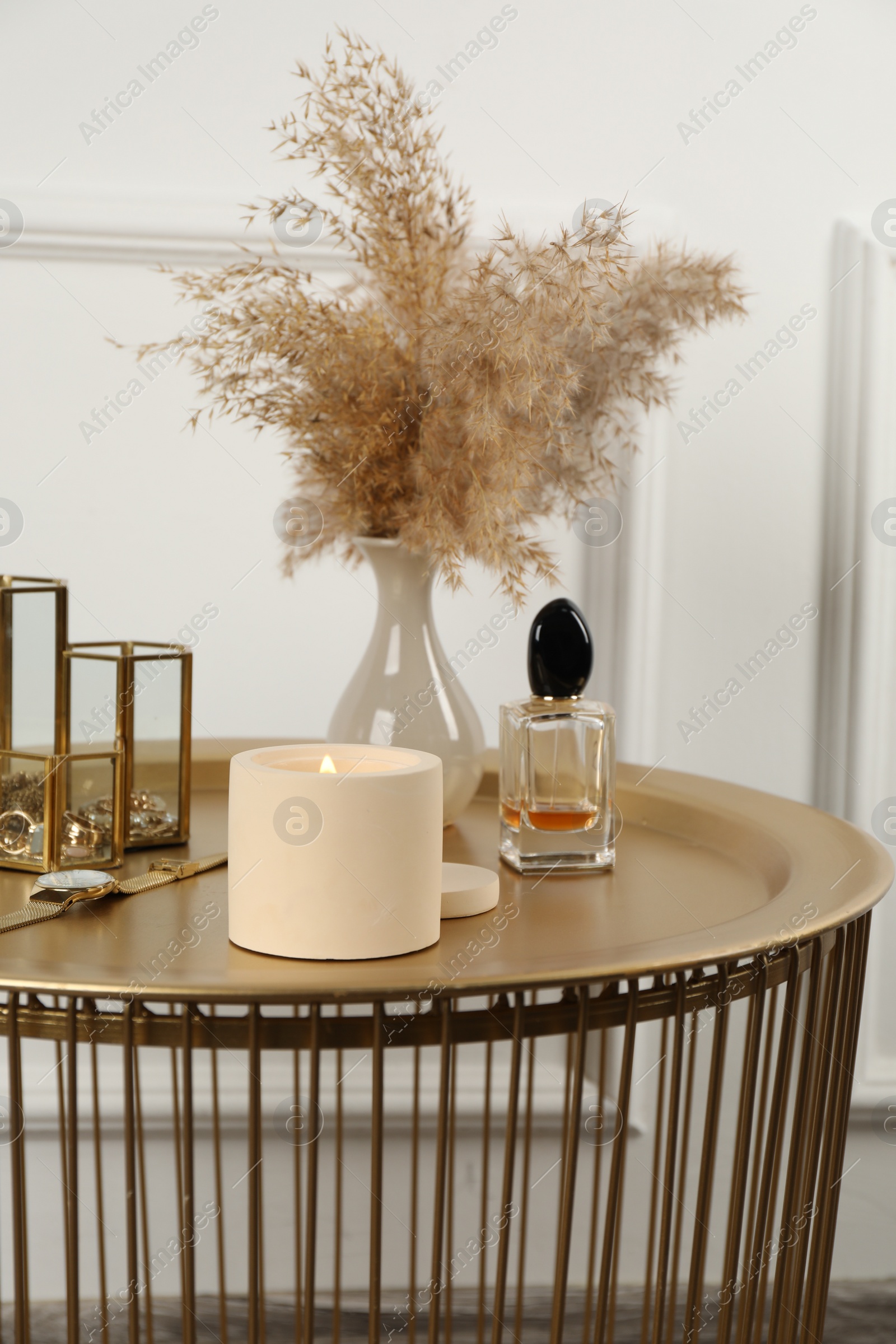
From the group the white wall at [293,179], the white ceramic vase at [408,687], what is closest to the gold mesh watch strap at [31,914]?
the white ceramic vase at [408,687]

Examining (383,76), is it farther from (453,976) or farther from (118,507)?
(453,976)

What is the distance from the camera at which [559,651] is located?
2.43ft

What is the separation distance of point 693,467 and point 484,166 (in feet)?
1.38

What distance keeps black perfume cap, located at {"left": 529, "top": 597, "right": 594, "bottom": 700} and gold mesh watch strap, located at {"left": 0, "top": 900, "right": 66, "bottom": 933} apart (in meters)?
0.33

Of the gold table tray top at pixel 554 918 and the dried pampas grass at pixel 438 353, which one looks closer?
the gold table tray top at pixel 554 918

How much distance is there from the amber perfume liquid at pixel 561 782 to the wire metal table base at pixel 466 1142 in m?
0.10

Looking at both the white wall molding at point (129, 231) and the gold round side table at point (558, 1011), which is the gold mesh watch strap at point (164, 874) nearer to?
the gold round side table at point (558, 1011)

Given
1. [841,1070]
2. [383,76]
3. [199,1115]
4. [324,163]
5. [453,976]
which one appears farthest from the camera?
[199,1115]

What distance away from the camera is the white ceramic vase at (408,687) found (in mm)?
841

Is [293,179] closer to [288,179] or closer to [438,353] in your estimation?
[288,179]

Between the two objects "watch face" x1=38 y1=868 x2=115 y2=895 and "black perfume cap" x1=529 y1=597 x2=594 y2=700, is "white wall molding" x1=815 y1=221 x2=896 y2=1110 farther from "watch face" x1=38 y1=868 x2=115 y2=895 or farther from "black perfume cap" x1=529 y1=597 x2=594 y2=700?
"watch face" x1=38 y1=868 x2=115 y2=895

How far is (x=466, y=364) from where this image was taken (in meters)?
0.73

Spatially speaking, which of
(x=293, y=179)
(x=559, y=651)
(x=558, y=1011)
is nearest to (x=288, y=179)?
(x=293, y=179)

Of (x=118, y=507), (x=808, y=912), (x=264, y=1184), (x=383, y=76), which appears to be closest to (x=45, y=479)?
(x=118, y=507)
